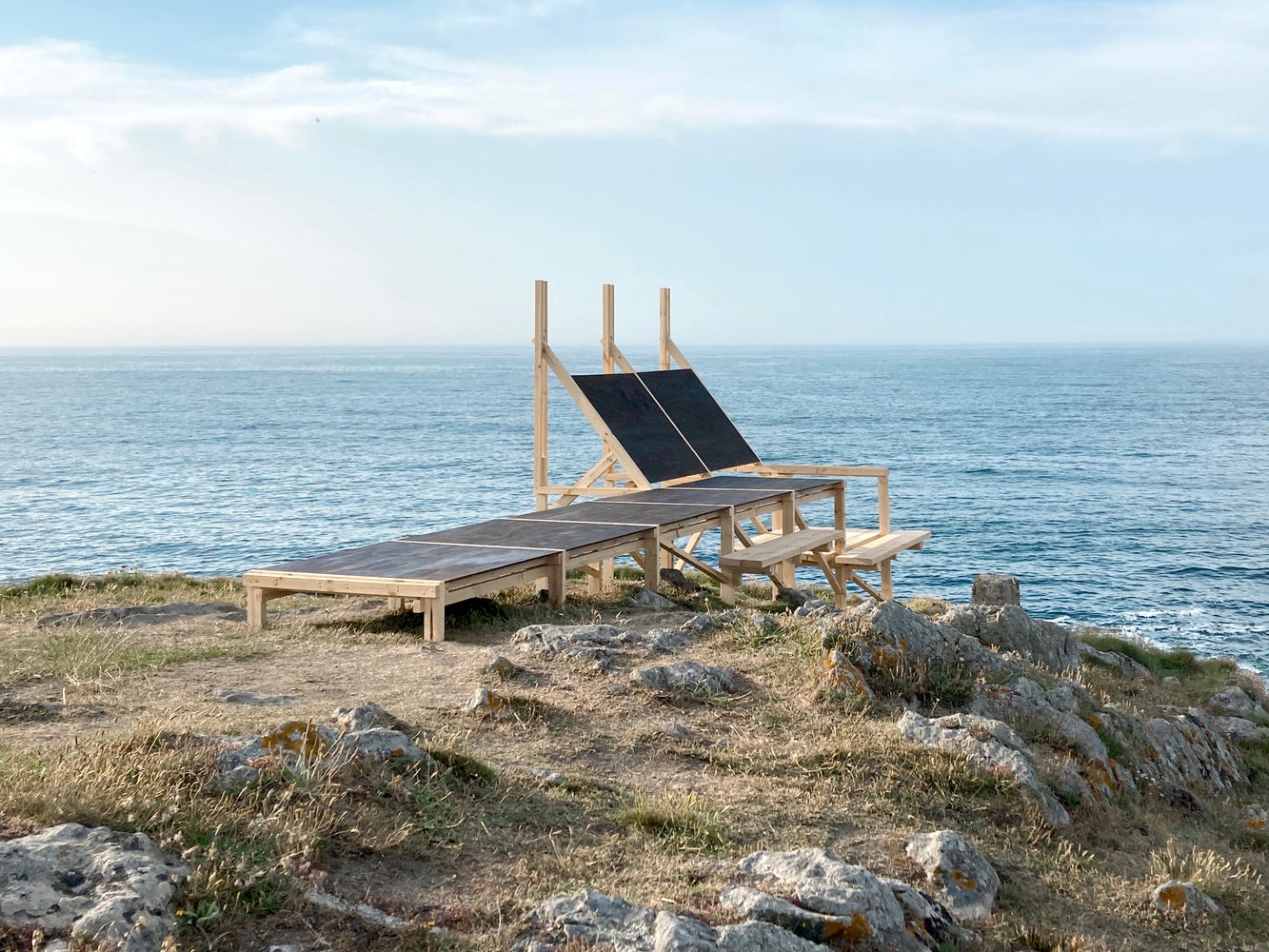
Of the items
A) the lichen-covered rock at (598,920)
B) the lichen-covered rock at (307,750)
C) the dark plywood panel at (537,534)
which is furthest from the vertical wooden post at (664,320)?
the lichen-covered rock at (598,920)

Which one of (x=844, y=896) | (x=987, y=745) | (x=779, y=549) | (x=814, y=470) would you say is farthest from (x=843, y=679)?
(x=814, y=470)

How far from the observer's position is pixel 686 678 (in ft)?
25.1

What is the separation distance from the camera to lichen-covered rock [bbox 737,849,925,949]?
14.4 ft

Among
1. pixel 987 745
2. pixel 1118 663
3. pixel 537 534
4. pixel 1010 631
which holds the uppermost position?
pixel 537 534

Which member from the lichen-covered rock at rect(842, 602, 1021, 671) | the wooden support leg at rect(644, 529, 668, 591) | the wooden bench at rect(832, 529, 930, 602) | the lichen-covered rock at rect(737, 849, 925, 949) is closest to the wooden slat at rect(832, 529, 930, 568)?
the wooden bench at rect(832, 529, 930, 602)

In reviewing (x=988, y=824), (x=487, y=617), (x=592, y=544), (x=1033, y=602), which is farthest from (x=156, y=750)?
(x=1033, y=602)

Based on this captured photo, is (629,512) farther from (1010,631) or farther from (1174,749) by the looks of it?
(1174,749)

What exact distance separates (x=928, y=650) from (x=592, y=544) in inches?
146

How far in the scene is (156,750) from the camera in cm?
507

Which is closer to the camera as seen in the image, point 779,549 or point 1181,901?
point 1181,901

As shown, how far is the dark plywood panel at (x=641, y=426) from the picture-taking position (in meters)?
14.4

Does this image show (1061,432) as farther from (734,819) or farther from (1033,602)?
(734,819)

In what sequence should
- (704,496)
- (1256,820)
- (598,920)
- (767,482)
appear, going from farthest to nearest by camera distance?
(767,482) < (704,496) < (1256,820) < (598,920)

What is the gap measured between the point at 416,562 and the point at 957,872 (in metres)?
6.03
